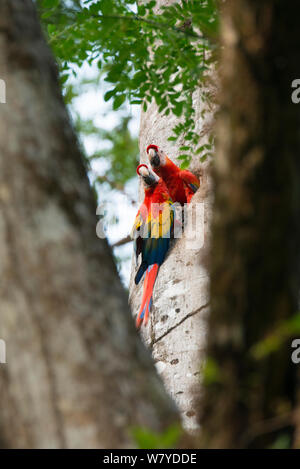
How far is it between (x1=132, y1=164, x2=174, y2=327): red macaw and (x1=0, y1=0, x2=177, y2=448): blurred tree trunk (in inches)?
61.9

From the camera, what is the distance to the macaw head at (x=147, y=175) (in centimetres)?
355

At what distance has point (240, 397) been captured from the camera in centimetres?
80

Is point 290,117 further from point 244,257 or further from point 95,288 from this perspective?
point 95,288

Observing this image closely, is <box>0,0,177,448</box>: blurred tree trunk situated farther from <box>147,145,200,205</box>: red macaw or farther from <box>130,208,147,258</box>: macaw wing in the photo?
<box>147,145,200,205</box>: red macaw

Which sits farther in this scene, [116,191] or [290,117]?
[116,191]

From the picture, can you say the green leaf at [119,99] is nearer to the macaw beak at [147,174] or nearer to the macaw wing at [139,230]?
the macaw wing at [139,230]

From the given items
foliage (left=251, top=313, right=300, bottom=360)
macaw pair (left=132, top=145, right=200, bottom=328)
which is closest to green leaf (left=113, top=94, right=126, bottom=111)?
macaw pair (left=132, top=145, right=200, bottom=328)

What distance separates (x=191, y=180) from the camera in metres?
3.22

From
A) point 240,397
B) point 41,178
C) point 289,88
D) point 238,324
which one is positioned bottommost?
point 240,397

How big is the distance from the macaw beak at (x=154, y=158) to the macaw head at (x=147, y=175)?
0.40 feet

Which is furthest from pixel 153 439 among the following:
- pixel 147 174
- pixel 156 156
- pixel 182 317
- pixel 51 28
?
pixel 147 174

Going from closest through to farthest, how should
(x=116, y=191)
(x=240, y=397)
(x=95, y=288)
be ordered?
(x=240, y=397) < (x=95, y=288) < (x=116, y=191)
